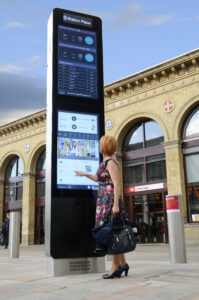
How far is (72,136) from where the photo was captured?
559 cm

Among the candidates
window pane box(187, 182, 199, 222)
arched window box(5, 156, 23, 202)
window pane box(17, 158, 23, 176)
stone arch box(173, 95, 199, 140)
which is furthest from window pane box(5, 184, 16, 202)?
window pane box(187, 182, 199, 222)

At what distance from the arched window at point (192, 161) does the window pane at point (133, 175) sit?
2.76 metres

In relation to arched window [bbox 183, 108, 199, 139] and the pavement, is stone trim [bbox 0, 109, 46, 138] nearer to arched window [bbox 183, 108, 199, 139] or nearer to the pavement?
arched window [bbox 183, 108, 199, 139]

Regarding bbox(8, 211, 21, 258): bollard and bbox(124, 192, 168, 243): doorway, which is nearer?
bbox(8, 211, 21, 258): bollard

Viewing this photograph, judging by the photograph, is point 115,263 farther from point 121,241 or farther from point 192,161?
point 192,161

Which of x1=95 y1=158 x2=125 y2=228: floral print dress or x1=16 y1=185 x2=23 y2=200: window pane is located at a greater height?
x1=16 y1=185 x2=23 y2=200: window pane

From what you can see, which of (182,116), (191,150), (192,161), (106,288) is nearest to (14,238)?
(106,288)

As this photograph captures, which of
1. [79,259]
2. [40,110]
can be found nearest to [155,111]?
[40,110]

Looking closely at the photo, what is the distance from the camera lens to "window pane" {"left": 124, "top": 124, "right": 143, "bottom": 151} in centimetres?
1876

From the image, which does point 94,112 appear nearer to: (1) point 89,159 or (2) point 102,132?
(2) point 102,132

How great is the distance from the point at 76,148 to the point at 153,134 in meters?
13.0

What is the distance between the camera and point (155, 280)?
13.6ft

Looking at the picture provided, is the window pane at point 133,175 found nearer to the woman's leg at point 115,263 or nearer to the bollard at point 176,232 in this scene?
the bollard at point 176,232

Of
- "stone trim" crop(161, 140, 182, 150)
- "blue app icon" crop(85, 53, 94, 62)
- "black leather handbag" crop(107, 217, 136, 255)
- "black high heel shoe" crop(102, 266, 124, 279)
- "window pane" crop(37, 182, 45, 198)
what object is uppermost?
"stone trim" crop(161, 140, 182, 150)
